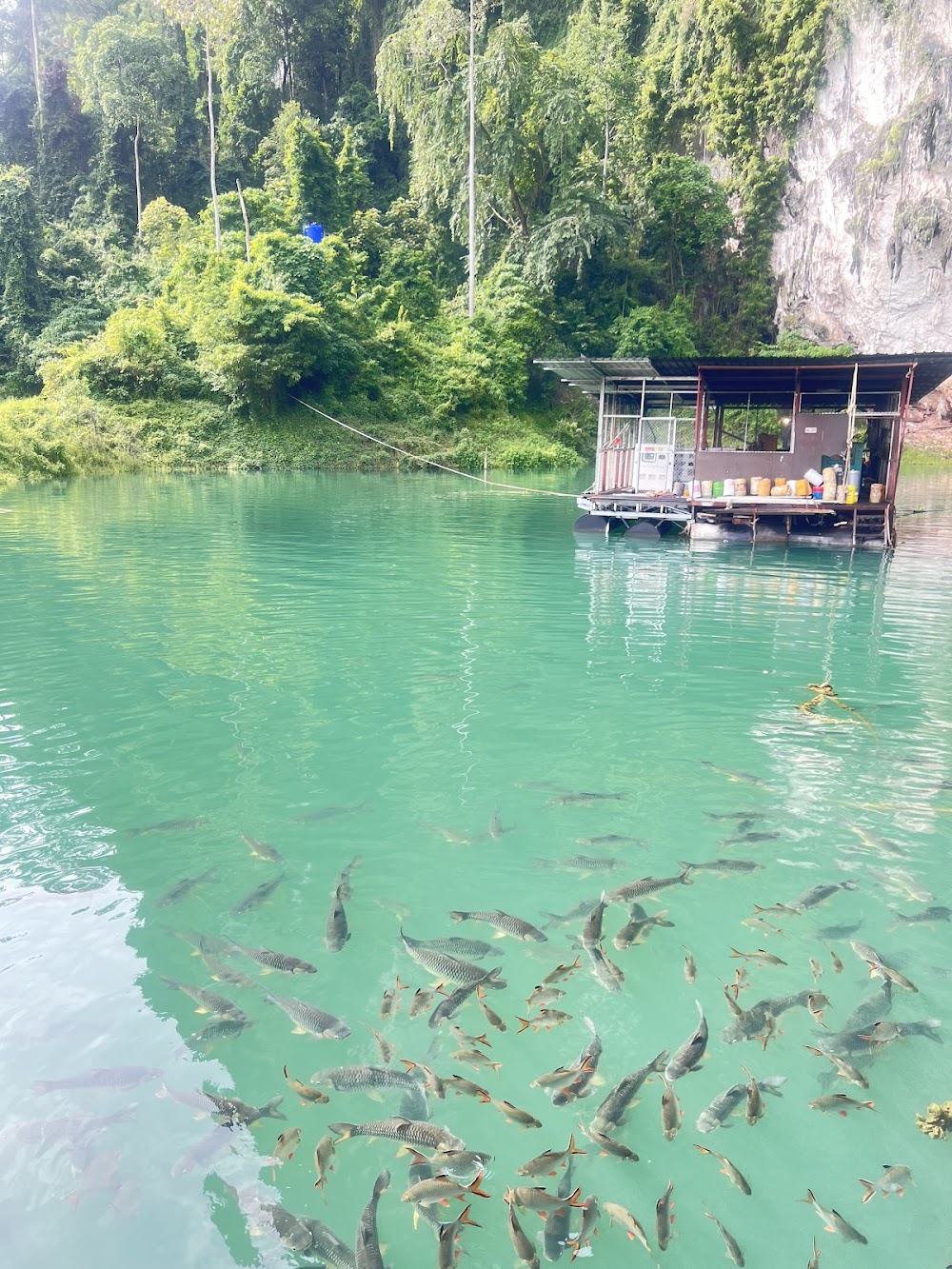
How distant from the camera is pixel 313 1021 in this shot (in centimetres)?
383

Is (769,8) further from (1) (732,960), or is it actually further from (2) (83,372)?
(1) (732,960)

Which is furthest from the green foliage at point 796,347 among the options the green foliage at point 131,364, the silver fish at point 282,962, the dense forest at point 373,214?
the silver fish at point 282,962

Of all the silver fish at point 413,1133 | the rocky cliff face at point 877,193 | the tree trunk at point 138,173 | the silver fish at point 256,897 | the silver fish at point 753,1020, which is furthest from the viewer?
the tree trunk at point 138,173

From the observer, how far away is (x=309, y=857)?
5426 millimetres

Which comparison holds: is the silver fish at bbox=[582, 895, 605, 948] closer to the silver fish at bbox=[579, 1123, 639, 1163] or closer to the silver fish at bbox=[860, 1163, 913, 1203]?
the silver fish at bbox=[579, 1123, 639, 1163]

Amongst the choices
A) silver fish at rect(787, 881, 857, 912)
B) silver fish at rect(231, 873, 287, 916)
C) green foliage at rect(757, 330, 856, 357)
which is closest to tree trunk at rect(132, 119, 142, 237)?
green foliage at rect(757, 330, 856, 357)

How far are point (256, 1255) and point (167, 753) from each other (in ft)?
14.4

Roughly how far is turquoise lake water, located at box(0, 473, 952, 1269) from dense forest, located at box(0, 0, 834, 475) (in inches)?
924

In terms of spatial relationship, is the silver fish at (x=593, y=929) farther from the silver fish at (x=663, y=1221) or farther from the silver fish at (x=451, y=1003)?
the silver fish at (x=663, y=1221)

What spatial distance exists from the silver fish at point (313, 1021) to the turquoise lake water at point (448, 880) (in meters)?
0.10

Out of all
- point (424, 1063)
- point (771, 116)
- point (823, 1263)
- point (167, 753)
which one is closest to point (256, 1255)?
point (424, 1063)

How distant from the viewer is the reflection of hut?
57.9ft

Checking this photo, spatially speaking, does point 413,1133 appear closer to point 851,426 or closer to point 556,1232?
point 556,1232

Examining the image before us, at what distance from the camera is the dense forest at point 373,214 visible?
33.8 m
